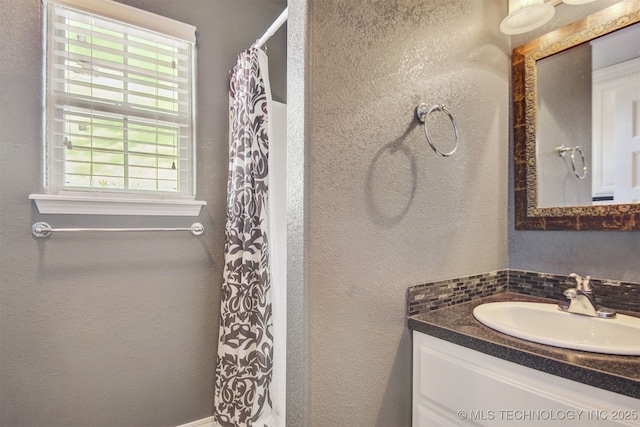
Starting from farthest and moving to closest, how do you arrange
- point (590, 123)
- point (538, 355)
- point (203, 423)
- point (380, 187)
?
point (203, 423)
point (590, 123)
point (380, 187)
point (538, 355)

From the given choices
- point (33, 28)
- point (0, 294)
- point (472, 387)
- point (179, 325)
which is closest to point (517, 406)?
point (472, 387)

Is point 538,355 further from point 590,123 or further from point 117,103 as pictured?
point 117,103

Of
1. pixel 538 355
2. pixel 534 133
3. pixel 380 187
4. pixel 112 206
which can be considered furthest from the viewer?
pixel 112 206

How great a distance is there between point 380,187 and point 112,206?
125 cm

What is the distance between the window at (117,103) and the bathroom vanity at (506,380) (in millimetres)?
1361

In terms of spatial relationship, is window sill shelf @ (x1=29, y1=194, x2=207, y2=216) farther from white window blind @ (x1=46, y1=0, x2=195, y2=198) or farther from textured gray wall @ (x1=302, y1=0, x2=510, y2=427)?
textured gray wall @ (x1=302, y1=0, x2=510, y2=427)

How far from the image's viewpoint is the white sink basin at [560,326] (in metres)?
0.80

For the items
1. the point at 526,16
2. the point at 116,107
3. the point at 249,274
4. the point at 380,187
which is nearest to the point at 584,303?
the point at 380,187

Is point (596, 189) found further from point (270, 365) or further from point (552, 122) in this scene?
point (270, 365)

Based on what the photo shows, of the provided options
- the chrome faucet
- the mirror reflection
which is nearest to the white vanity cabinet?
the chrome faucet

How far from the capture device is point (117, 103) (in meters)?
1.48

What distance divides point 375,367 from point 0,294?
1.53 m

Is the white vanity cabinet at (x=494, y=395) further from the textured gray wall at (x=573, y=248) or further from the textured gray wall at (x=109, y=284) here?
the textured gray wall at (x=109, y=284)

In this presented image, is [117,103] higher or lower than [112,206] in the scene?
higher
